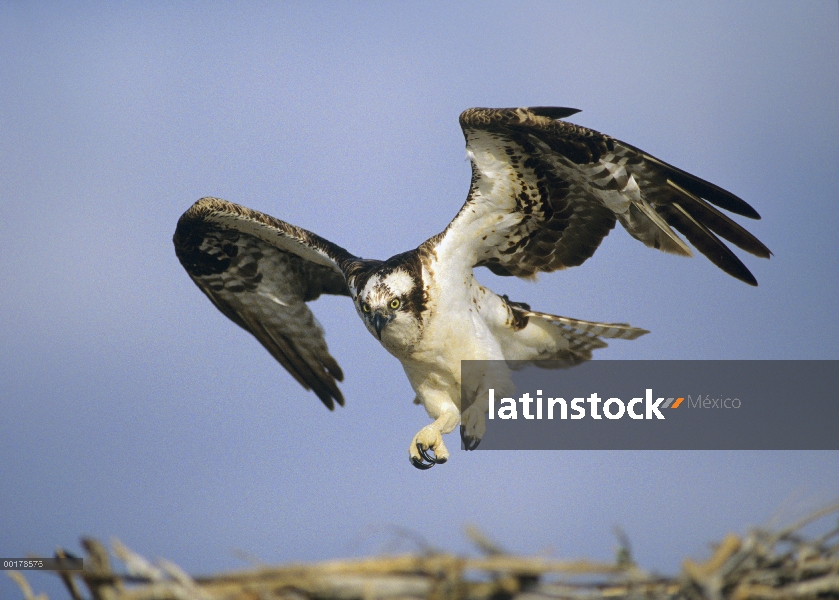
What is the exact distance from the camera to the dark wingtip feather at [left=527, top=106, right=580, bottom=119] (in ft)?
23.0

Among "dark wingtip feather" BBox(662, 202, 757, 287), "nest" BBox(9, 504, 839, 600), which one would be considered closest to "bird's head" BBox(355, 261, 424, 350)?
"dark wingtip feather" BBox(662, 202, 757, 287)

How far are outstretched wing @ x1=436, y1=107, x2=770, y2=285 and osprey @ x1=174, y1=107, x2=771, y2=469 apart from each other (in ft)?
0.04

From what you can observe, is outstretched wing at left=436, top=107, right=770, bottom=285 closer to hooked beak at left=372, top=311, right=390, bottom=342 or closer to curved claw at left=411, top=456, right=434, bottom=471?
hooked beak at left=372, top=311, right=390, bottom=342

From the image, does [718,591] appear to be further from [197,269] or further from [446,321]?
[197,269]

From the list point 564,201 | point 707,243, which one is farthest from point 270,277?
point 707,243

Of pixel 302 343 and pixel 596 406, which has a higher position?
pixel 302 343

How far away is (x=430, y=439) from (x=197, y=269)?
11.0 feet

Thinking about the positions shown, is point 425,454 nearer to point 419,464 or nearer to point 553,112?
point 419,464

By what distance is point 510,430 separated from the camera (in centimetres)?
845

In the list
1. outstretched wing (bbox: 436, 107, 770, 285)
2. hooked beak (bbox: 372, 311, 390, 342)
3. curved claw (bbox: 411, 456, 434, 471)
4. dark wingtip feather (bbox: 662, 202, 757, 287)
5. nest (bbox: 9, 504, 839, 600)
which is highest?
outstretched wing (bbox: 436, 107, 770, 285)

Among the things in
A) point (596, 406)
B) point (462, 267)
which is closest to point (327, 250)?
point (462, 267)

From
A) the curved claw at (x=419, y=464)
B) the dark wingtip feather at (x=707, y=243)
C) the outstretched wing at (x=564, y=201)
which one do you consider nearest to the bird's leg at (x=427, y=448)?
the curved claw at (x=419, y=464)

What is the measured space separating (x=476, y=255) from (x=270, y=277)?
8.01 ft

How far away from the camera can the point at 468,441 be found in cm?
837
